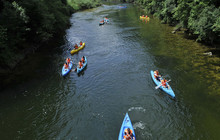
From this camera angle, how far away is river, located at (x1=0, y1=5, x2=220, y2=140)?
12.3 metres

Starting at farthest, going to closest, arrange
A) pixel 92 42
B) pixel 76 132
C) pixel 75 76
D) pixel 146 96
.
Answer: pixel 92 42 → pixel 75 76 → pixel 146 96 → pixel 76 132

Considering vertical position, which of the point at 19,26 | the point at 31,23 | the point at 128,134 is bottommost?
the point at 128,134

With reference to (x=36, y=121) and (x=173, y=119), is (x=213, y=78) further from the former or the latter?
(x=36, y=121)

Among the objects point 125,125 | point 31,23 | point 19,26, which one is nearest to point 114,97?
point 125,125

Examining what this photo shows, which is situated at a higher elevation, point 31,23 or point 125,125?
point 31,23

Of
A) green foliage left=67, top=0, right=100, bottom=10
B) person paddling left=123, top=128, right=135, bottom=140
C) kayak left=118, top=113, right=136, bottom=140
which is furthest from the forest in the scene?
green foliage left=67, top=0, right=100, bottom=10

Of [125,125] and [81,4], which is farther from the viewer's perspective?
[81,4]

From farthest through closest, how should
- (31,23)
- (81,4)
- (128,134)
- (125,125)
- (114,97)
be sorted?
(81,4)
(31,23)
(114,97)
(125,125)
(128,134)

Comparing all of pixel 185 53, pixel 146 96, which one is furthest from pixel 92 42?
pixel 146 96

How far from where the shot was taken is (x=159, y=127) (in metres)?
12.3

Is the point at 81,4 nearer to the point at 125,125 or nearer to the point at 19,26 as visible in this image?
the point at 19,26

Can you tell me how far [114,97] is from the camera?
15.9 meters

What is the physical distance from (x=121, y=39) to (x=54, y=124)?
76.4ft

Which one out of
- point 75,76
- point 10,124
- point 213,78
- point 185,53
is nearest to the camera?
point 10,124
